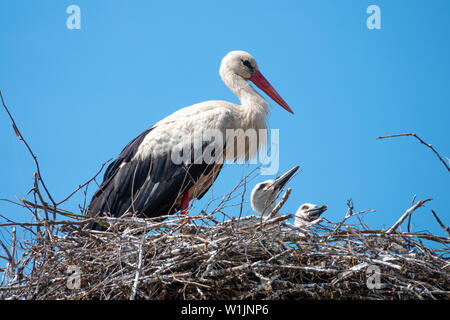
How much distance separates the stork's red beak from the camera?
584 cm

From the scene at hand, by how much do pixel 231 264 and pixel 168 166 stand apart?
1772 millimetres

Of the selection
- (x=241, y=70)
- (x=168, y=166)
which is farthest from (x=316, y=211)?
(x=241, y=70)

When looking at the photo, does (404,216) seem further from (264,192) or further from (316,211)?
(264,192)

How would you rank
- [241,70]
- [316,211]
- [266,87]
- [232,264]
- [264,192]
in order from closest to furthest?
[232,264]
[316,211]
[264,192]
[241,70]
[266,87]

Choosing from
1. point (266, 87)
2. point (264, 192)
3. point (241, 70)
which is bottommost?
point (264, 192)

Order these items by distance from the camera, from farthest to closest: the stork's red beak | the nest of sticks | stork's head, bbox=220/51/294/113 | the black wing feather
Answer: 1. the stork's red beak
2. stork's head, bbox=220/51/294/113
3. the black wing feather
4. the nest of sticks

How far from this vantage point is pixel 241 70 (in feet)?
18.9

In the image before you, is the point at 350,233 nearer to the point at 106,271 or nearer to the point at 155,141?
the point at 106,271

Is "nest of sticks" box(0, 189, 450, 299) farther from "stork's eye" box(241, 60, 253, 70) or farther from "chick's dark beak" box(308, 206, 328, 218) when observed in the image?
"stork's eye" box(241, 60, 253, 70)

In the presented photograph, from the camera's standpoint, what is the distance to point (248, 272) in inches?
132

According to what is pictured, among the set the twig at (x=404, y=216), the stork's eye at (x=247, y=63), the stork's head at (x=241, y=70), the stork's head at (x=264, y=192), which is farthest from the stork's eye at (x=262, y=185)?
Result: the twig at (x=404, y=216)

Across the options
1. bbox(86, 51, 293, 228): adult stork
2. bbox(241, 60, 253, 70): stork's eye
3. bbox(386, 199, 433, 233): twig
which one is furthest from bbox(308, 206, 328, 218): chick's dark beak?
bbox(241, 60, 253, 70): stork's eye

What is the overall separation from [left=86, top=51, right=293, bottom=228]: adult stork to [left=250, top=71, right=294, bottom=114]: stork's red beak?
44 cm
